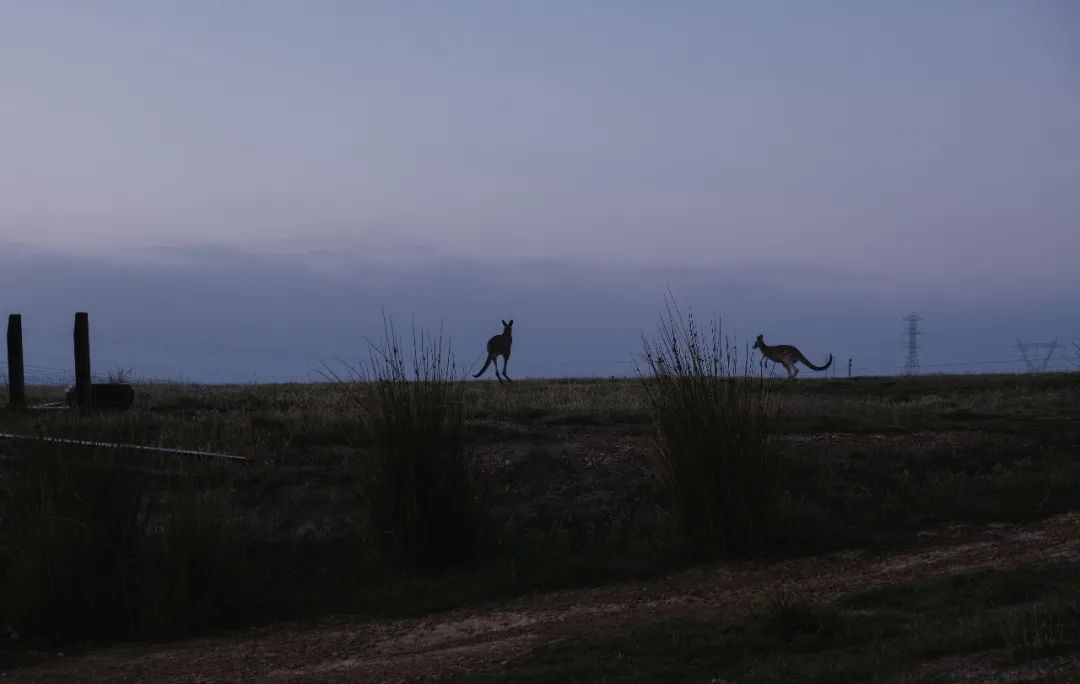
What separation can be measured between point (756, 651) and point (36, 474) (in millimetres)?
5439

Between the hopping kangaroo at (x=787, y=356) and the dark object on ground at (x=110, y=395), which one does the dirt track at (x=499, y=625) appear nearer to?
the dark object on ground at (x=110, y=395)

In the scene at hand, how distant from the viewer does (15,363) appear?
51.8ft

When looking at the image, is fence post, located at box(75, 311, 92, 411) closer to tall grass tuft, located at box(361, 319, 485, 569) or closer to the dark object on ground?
the dark object on ground

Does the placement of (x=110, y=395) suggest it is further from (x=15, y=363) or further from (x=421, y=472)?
(x=421, y=472)

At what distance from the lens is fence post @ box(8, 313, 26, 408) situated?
15.2 metres

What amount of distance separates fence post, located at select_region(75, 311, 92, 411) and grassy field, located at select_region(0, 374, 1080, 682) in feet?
6.62

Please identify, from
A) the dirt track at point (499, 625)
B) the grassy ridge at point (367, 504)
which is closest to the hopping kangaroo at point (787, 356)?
the grassy ridge at point (367, 504)

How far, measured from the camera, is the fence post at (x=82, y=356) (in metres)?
15.1

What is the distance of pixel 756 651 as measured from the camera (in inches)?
256

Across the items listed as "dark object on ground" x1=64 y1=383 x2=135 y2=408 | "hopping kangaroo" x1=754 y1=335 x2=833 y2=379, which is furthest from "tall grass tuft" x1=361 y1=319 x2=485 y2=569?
"hopping kangaroo" x1=754 y1=335 x2=833 y2=379

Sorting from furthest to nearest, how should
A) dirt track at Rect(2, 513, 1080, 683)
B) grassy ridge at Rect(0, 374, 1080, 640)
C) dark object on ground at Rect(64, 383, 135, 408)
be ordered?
dark object on ground at Rect(64, 383, 135, 408) < grassy ridge at Rect(0, 374, 1080, 640) < dirt track at Rect(2, 513, 1080, 683)

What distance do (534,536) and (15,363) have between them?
29.9 feet

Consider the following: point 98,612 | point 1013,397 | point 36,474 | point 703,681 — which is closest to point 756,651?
point 703,681

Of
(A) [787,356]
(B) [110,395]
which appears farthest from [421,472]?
(A) [787,356]
